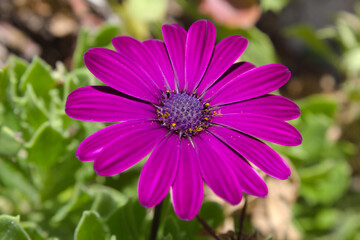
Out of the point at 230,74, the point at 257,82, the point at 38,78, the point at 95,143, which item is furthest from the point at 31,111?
the point at 257,82

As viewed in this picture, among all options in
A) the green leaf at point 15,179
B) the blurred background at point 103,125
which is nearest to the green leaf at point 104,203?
the blurred background at point 103,125

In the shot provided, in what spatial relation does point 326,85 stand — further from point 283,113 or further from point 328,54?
point 283,113

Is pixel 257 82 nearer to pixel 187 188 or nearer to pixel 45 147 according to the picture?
pixel 187 188

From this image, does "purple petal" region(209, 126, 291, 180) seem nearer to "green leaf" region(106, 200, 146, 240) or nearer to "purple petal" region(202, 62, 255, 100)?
"purple petal" region(202, 62, 255, 100)

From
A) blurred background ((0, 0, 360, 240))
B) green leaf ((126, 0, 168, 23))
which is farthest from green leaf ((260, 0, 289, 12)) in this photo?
green leaf ((126, 0, 168, 23))

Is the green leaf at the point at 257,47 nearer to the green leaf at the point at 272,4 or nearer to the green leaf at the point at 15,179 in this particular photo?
the green leaf at the point at 272,4
